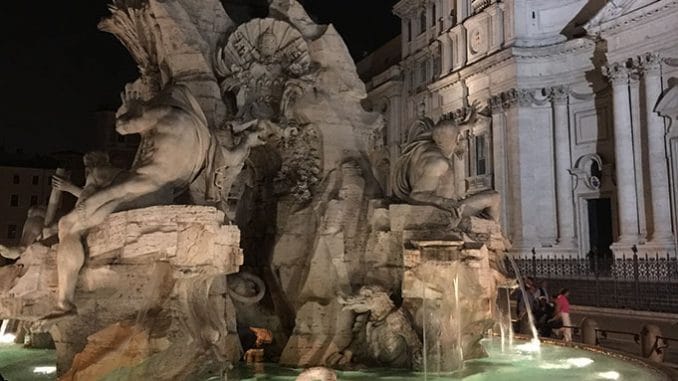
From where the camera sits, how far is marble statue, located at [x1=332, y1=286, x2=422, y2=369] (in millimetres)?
7172

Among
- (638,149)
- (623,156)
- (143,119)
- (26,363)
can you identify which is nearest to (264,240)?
(143,119)

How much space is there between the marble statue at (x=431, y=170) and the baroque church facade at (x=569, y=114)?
11751 mm

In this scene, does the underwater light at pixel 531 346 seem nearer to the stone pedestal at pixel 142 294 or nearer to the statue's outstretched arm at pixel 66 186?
the stone pedestal at pixel 142 294

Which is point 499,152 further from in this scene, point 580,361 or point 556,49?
→ point 580,361

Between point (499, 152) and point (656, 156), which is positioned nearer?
point (656, 156)

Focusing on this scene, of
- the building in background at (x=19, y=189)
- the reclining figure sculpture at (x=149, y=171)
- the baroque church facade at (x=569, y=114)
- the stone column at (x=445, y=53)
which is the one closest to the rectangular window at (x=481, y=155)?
the baroque church facade at (x=569, y=114)

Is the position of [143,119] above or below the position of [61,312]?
above

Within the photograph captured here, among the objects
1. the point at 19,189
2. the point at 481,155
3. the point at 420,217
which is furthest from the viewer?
the point at 19,189

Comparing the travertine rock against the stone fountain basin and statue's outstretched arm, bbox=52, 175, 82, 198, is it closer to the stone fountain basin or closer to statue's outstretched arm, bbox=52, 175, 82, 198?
the stone fountain basin

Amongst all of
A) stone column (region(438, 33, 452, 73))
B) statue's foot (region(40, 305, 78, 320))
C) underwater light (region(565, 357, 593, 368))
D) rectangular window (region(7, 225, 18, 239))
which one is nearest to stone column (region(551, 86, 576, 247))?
stone column (region(438, 33, 452, 73))

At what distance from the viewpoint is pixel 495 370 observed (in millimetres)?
7273

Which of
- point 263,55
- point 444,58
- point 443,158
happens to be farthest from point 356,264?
point 444,58

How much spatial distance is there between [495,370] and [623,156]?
1980cm

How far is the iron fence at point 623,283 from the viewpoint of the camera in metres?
16.0
